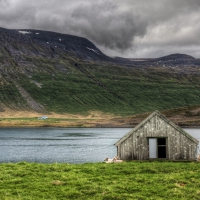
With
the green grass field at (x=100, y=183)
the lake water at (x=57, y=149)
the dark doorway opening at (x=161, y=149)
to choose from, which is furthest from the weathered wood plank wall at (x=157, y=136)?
the lake water at (x=57, y=149)

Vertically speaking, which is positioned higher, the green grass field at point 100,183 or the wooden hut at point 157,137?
the wooden hut at point 157,137

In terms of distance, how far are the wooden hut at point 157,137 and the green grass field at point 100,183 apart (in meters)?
7.39

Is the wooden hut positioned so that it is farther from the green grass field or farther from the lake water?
the lake water

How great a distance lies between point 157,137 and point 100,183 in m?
15.3

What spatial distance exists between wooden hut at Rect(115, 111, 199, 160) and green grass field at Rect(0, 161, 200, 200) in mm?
7388

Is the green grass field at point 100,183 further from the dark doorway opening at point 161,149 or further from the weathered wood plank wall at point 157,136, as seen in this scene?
the dark doorway opening at point 161,149

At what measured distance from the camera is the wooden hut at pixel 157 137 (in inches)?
1374

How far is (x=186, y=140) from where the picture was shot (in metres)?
35.2

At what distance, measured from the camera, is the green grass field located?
18484 millimetres

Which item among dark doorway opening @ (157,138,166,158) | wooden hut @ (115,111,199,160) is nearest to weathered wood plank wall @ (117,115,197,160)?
wooden hut @ (115,111,199,160)

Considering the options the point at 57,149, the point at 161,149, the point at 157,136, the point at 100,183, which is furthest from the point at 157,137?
the point at 57,149

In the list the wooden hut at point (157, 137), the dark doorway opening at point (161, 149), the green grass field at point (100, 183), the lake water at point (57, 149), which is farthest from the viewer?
the lake water at point (57, 149)

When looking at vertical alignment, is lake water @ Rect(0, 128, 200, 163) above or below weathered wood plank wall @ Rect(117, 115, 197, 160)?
below

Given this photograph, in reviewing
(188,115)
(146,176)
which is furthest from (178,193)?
(188,115)
